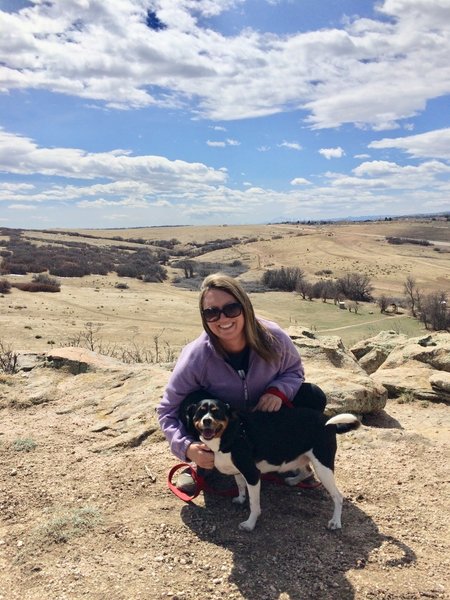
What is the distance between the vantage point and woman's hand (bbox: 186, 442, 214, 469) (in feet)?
11.6

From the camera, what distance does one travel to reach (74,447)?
16.6ft

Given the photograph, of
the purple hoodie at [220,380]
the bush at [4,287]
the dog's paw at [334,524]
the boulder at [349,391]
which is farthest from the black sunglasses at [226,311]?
the bush at [4,287]

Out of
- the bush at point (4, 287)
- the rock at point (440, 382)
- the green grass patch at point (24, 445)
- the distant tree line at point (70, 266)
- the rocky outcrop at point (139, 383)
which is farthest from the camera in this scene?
the distant tree line at point (70, 266)

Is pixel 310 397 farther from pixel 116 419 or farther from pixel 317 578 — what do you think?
pixel 116 419

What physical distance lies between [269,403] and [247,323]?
58 centimetres

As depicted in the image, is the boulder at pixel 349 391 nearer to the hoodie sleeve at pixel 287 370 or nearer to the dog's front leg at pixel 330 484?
the hoodie sleeve at pixel 287 370

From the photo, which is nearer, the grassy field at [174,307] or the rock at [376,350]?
the rock at [376,350]

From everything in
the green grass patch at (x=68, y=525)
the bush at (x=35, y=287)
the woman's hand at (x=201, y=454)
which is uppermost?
the woman's hand at (x=201, y=454)

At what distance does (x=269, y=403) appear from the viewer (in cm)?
364

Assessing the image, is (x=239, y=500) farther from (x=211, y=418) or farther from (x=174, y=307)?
(x=174, y=307)

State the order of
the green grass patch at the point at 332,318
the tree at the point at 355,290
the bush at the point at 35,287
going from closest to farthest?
the green grass patch at the point at 332,318, the bush at the point at 35,287, the tree at the point at 355,290

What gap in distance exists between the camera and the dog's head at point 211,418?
3.32 metres

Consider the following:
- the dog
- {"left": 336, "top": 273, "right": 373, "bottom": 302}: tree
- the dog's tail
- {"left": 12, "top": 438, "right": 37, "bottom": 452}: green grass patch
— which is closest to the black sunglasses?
the dog

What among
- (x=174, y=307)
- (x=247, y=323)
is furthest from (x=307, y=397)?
(x=174, y=307)
